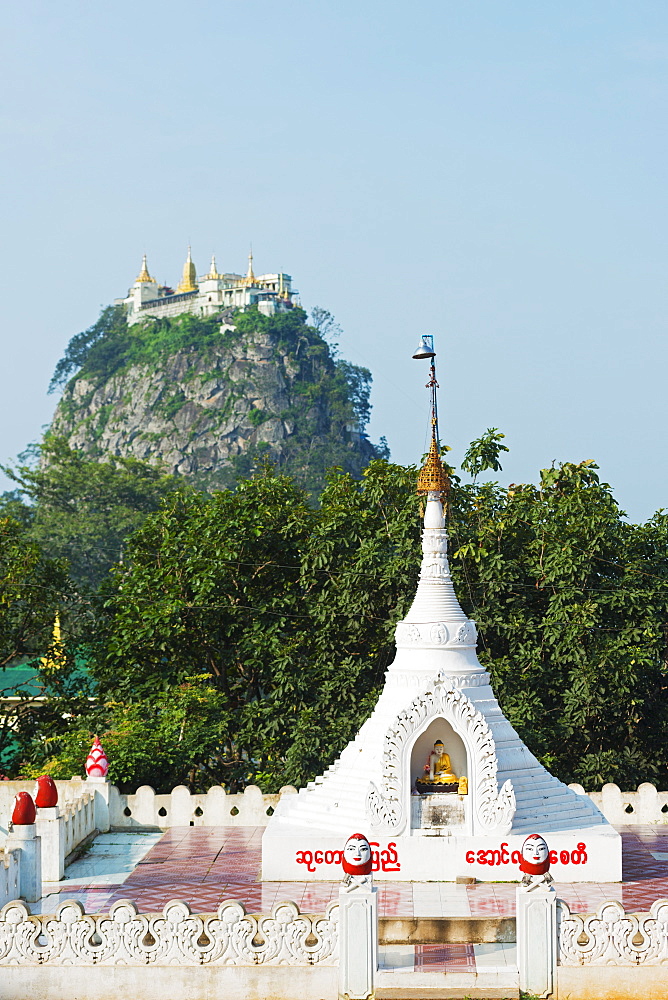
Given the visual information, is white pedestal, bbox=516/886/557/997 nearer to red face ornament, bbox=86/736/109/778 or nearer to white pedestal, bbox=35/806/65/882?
white pedestal, bbox=35/806/65/882

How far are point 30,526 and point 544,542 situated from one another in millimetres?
53824

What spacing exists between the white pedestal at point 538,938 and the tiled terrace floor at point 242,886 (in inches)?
90.3

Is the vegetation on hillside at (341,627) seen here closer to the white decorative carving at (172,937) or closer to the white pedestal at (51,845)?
the white pedestal at (51,845)

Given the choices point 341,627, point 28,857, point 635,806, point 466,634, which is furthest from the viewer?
point 341,627

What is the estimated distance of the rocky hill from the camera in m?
123

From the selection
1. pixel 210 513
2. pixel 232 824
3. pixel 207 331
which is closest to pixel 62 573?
pixel 210 513

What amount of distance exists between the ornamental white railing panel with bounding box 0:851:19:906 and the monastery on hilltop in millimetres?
122614

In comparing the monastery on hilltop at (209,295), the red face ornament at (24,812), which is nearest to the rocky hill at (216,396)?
the monastery on hilltop at (209,295)

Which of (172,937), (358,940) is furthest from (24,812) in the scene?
(358,940)

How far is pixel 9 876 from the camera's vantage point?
15.6 meters

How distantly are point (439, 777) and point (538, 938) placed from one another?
480 centimetres

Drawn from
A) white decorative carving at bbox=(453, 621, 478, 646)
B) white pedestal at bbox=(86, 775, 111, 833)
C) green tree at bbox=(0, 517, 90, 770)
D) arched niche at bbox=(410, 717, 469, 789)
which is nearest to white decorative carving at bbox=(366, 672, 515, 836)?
arched niche at bbox=(410, 717, 469, 789)

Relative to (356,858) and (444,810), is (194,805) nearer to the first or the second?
(444,810)

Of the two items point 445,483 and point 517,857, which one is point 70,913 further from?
point 445,483
